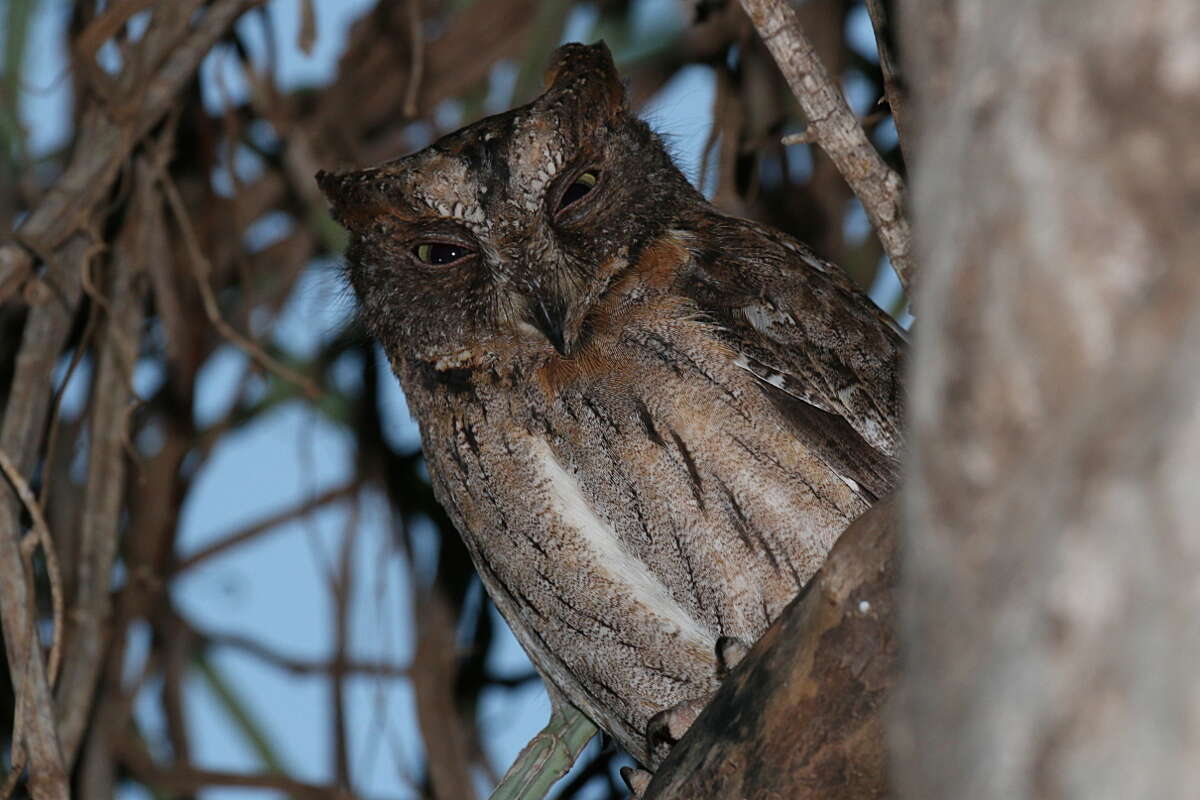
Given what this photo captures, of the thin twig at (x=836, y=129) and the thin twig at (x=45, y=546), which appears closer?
the thin twig at (x=836, y=129)

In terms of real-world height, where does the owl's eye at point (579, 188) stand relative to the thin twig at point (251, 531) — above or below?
below

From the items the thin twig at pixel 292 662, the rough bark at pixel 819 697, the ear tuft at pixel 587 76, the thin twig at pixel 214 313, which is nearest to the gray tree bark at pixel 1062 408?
the rough bark at pixel 819 697

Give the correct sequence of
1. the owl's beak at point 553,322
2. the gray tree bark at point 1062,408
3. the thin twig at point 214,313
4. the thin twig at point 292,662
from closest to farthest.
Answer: the gray tree bark at point 1062,408, the owl's beak at point 553,322, the thin twig at point 214,313, the thin twig at point 292,662

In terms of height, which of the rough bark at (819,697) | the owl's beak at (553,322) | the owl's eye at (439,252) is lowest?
the rough bark at (819,697)

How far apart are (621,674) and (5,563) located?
2.97ft

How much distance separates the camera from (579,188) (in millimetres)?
2135

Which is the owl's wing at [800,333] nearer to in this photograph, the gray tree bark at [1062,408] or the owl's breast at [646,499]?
the owl's breast at [646,499]

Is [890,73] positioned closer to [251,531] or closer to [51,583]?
[51,583]

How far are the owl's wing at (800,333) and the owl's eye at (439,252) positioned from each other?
0.37 meters

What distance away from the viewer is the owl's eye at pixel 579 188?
2113 mm

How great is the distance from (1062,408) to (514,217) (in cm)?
154

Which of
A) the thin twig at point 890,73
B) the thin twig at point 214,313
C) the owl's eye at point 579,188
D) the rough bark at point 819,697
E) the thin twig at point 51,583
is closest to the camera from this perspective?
the rough bark at point 819,697

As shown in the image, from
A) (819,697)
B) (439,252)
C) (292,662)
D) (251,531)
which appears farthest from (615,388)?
(251,531)

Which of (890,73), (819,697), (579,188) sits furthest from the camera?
(579,188)
